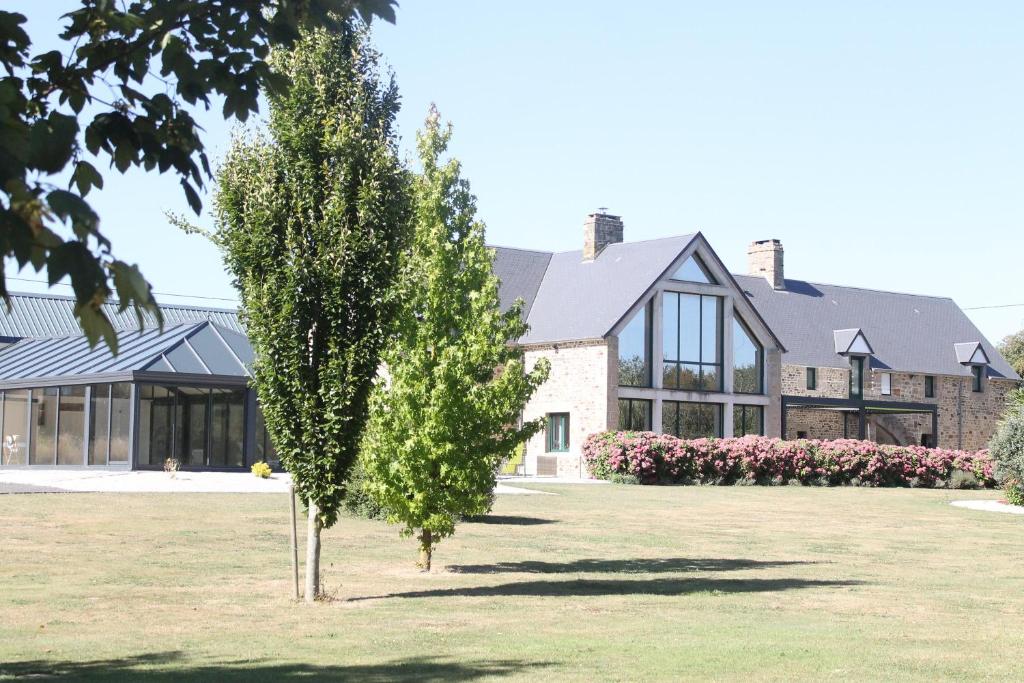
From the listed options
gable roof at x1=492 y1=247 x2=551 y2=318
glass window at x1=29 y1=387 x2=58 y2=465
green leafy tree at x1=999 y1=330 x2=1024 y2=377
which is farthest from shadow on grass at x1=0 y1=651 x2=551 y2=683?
green leafy tree at x1=999 y1=330 x2=1024 y2=377

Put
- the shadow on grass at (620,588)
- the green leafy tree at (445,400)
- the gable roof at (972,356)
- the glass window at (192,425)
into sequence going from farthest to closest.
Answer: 1. the gable roof at (972,356)
2. the glass window at (192,425)
3. the green leafy tree at (445,400)
4. the shadow on grass at (620,588)

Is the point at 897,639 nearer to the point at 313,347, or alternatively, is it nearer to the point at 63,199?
the point at 313,347

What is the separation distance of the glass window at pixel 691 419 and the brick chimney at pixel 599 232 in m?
6.48

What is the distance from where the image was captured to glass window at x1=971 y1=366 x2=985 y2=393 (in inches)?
2164

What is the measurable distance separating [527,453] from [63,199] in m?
41.4

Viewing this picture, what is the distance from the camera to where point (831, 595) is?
13438 millimetres

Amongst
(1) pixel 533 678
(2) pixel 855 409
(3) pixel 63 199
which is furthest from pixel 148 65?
(2) pixel 855 409

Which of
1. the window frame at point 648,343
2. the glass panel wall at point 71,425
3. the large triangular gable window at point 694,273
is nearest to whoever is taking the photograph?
the glass panel wall at point 71,425

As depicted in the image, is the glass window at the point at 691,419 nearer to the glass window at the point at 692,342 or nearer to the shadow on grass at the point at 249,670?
the glass window at the point at 692,342

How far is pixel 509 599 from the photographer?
12961 millimetres

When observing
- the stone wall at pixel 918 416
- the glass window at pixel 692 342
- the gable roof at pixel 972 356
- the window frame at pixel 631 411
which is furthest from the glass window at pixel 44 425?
the gable roof at pixel 972 356

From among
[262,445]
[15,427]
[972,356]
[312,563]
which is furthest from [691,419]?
[312,563]

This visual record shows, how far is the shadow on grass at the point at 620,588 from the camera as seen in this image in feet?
43.9

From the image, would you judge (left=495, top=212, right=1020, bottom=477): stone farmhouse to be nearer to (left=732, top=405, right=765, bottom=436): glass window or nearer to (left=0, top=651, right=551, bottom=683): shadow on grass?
(left=732, top=405, right=765, bottom=436): glass window
